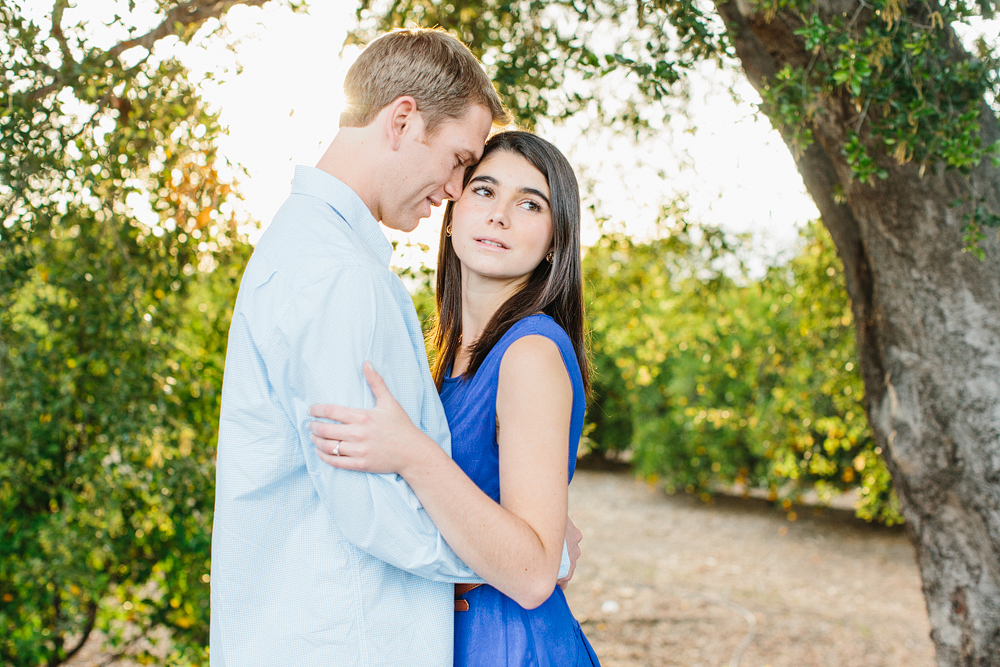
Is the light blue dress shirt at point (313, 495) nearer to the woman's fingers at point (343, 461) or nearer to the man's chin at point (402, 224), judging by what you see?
the woman's fingers at point (343, 461)

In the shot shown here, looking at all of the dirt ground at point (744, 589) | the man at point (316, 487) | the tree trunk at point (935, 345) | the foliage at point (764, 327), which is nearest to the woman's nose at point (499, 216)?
the man at point (316, 487)

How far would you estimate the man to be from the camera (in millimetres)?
1187

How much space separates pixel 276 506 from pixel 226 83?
7.06ft

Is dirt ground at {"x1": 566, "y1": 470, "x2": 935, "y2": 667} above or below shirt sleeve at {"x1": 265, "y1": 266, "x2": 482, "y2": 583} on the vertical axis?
below

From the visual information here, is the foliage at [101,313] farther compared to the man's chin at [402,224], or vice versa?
the foliage at [101,313]

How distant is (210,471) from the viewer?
3115mm

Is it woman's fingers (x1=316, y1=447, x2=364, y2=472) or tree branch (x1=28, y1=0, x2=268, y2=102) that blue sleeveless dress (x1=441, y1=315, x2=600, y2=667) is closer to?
woman's fingers (x1=316, y1=447, x2=364, y2=472)

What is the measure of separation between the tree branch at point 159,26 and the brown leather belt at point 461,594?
2273 mm

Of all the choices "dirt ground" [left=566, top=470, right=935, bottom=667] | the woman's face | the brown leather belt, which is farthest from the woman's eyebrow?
"dirt ground" [left=566, top=470, right=935, bottom=667]

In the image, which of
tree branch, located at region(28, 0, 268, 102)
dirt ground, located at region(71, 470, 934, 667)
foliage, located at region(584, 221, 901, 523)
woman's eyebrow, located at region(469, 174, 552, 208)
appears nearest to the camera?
woman's eyebrow, located at region(469, 174, 552, 208)

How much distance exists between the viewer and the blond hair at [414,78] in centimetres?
150

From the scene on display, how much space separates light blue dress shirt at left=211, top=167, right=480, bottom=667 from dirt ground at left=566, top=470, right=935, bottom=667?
4.79 meters

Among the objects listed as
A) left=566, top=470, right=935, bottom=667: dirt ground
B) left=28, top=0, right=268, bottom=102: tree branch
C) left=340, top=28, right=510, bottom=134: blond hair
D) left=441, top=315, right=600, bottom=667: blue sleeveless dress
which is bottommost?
left=566, top=470, right=935, bottom=667: dirt ground

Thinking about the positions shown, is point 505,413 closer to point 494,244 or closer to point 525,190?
point 494,244
